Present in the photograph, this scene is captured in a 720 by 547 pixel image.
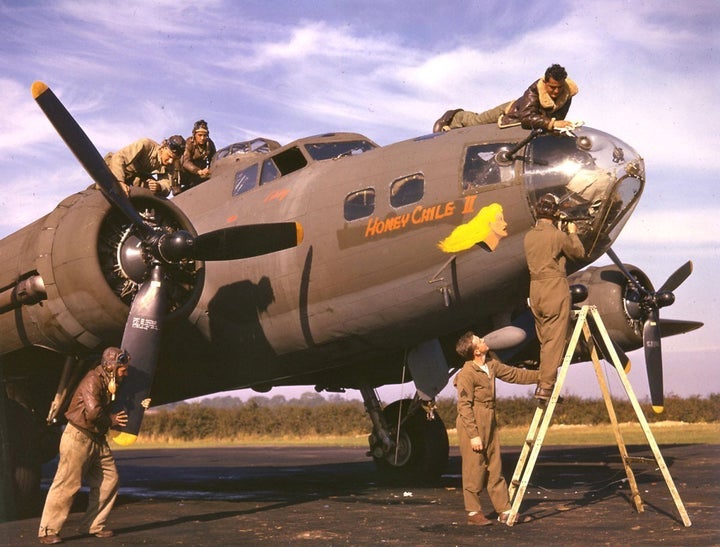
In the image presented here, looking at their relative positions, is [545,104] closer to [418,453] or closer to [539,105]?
[539,105]

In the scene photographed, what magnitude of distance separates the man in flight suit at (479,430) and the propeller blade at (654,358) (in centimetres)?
754

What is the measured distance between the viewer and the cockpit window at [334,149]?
13594 mm

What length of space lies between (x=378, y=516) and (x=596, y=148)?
5.25 m

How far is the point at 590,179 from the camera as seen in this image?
10.2m

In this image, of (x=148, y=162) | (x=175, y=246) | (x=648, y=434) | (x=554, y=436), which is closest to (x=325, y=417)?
(x=554, y=436)

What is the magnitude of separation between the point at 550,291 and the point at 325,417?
43.6 meters

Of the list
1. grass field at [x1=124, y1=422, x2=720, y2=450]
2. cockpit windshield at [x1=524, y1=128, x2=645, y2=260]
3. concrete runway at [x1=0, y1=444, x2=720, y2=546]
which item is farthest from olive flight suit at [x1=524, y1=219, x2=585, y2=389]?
grass field at [x1=124, y1=422, x2=720, y2=450]

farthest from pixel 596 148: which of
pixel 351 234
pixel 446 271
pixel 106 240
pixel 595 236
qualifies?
pixel 106 240

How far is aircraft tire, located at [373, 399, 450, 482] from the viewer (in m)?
15.2

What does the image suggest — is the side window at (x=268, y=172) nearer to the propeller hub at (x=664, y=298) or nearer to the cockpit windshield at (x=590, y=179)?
the cockpit windshield at (x=590, y=179)

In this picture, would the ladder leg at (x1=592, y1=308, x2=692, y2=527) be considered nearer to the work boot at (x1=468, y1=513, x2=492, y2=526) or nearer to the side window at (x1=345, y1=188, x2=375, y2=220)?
the work boot at (x1=468, y1=513, x2=492, y2=526)

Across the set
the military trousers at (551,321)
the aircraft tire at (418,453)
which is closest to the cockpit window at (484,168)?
the military trousers at (551,321)

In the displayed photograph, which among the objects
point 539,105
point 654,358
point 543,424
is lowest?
point 543,424

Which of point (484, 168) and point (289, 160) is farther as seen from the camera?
point (289, 160)
